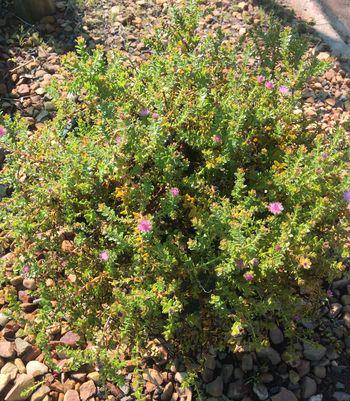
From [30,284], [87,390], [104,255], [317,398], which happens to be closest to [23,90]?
[30,284]

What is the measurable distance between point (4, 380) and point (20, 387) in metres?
0.09

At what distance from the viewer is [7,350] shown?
8.61ft

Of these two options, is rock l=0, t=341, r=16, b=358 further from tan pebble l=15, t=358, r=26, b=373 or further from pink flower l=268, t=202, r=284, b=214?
pink flower l=268, t=202, r=284, b=214

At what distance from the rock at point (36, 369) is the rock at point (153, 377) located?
515 millimetres

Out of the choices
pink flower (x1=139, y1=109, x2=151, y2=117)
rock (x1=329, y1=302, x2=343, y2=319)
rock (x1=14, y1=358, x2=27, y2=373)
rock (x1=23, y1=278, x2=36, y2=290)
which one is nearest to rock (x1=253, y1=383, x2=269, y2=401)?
rock (x1=329, y1=302, x2=343, y2=319)

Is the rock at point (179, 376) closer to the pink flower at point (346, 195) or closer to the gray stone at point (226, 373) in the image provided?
the gray stone at point (226, 373)

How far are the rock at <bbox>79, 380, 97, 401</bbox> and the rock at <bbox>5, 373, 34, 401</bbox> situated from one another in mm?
259

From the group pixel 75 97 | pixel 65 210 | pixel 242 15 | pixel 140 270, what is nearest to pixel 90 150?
pixel 65 210

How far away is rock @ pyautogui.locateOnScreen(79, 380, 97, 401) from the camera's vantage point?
2.47 m

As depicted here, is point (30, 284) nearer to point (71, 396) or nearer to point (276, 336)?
point (71, 396)

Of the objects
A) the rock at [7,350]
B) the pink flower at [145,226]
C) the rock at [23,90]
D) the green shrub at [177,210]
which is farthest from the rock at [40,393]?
the rock at [23,90]

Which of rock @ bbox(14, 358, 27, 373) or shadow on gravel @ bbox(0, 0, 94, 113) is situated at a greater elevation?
shadow on gravel @ bbox(0, 0, 94, 113)

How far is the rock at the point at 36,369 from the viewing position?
2.54m

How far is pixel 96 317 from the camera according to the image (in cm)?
231
